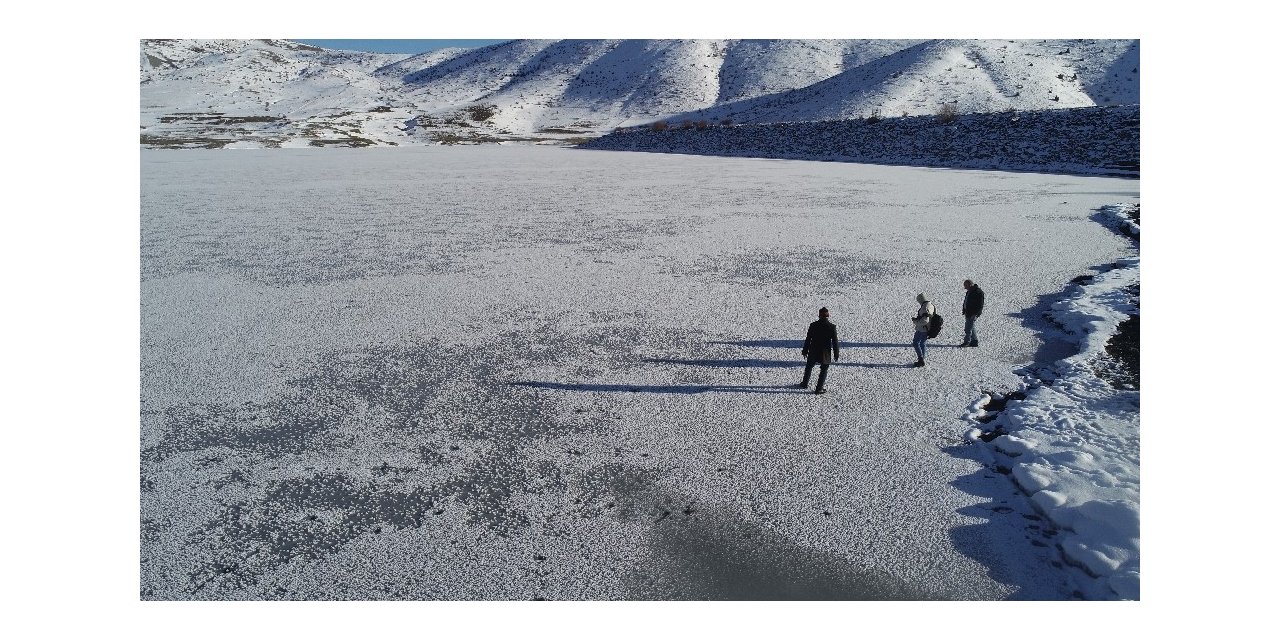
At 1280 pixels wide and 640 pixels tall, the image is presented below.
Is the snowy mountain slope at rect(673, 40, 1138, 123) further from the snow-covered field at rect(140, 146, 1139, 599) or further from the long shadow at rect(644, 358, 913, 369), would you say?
the long shadow at rect(644, 358, 913, 369)

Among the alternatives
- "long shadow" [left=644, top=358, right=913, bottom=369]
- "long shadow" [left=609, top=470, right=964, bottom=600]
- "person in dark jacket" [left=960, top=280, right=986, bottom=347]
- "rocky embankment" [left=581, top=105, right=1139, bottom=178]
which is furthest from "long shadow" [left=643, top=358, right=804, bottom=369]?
"rocky embankment" [left=581, top=105, right=1139, bottom=178]

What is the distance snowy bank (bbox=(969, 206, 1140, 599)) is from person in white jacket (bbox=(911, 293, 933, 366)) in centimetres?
128

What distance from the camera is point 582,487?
668 centimetres

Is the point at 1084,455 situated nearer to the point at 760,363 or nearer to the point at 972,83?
the point at 760,363

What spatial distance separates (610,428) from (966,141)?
49222mm

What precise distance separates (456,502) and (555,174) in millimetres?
36274

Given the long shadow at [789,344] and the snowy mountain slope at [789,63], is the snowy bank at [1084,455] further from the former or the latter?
the snowy mountain slope at [789,63]

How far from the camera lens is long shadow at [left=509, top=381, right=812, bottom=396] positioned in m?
8.87

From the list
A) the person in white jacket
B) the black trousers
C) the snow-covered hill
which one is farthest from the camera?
the snow-covered hill

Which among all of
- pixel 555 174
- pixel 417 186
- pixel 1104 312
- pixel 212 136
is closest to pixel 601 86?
pixel 212 136

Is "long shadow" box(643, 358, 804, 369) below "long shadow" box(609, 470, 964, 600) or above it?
above

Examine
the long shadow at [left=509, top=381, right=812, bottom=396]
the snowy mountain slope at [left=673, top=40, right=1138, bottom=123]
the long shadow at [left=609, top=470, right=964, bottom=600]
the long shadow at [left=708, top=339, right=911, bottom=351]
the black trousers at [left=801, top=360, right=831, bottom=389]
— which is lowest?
the long shadow at [left=609, top=470, right=964, bottom=600]

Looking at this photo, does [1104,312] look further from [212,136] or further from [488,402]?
[212,136]

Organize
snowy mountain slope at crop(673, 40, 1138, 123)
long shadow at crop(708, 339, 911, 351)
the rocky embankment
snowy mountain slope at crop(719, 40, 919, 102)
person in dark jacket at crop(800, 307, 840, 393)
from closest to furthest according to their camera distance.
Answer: person in dark jacket at crop(800, 307, 840, 393) → long shadow at crop(708, 339, 911, 351) → the rocky embankment → snowy mountain slope at crop(673, 40, 1138, 123) → snowy mountain slope at crop(719, 40, 919, 102)
